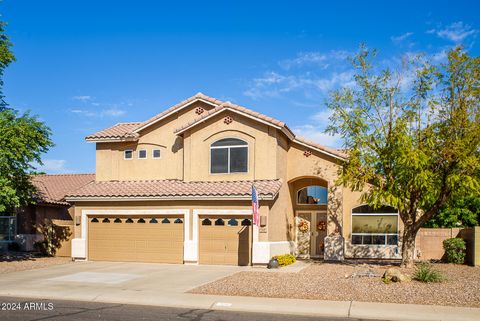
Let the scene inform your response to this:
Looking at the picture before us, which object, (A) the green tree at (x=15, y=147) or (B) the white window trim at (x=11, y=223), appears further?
(B) the white window trim at (x=11, y=223)

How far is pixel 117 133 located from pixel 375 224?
1430 cm

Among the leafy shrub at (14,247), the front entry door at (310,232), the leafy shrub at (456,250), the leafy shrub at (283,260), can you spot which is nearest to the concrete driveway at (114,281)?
the leafy shrub at (283,260)

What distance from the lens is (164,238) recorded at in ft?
85.0

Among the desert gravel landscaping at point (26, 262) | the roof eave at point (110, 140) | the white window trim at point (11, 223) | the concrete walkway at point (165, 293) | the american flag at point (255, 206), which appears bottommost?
the desert gravel landscaping at point (26, 262)

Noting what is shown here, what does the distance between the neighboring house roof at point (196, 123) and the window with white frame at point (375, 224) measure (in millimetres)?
3325

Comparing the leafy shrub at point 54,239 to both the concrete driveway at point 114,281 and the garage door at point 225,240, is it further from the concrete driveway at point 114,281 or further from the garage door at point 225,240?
the garage door at point 225,240

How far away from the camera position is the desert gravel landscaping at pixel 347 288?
50.8ft

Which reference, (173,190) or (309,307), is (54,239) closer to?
(173,190)

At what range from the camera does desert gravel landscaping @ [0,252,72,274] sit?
76.0 feet

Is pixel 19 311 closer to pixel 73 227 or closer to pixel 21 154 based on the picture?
pixel 21 154

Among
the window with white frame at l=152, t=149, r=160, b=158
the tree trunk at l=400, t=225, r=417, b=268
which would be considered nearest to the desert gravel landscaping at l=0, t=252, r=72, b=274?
the window with white frame at l=152, t=149, r=160, b=158

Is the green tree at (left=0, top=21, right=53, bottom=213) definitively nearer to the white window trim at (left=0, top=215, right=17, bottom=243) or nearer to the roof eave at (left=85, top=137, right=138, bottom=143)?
the roof eave at (left=85, top=137, right=138, bottom=143)

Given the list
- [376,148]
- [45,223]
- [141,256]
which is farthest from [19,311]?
[45,223]

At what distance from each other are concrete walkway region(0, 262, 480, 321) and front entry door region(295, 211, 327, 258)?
6.65 m
